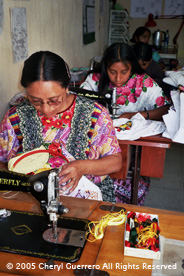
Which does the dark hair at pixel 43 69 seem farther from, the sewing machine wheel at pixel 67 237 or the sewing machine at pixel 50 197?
the sewing machine wheel at pixel 67 237

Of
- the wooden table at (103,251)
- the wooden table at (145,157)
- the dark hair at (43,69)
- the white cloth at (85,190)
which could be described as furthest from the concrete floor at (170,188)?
the dark hair at (43,69)

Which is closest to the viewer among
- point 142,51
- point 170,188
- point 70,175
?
point 70,175

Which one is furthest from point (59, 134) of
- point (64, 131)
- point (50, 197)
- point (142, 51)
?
point (142, 51)

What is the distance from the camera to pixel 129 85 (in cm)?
260

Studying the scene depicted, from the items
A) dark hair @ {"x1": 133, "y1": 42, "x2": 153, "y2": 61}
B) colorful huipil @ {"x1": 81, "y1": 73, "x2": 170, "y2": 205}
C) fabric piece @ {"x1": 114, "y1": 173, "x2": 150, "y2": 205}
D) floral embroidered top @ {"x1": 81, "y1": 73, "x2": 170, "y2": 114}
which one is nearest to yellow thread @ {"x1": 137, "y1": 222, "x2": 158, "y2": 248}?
fabric piece @ {"x1": 114, "y1": 173, "x2": 150, "y2": 205}

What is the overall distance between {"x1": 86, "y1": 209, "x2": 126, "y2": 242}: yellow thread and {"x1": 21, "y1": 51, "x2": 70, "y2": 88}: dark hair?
2.15 feet

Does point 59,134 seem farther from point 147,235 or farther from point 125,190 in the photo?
point 125,190

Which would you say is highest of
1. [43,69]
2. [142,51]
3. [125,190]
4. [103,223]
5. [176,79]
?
[142,51]

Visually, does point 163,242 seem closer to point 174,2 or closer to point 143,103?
point 143,103

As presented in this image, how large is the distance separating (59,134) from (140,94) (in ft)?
4.14

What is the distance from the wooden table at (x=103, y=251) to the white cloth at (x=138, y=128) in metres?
0.88

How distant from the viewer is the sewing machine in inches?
39.3

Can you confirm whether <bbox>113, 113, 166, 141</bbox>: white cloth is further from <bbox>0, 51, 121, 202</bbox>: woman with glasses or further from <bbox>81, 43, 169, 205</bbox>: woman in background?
<bbox>0, 51, 121, 202</bbox>: woman with glasses

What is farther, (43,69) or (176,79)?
(176,79)
